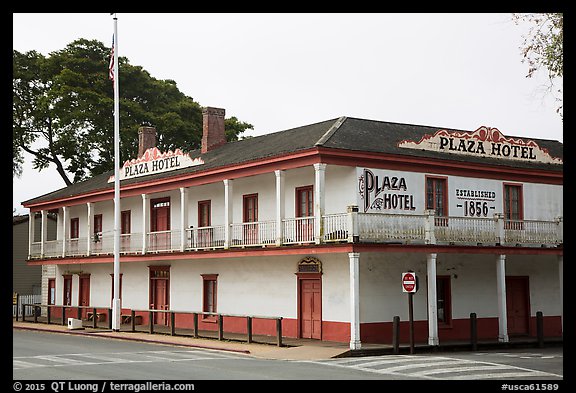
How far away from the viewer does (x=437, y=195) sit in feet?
89.4

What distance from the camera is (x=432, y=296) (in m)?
24.2

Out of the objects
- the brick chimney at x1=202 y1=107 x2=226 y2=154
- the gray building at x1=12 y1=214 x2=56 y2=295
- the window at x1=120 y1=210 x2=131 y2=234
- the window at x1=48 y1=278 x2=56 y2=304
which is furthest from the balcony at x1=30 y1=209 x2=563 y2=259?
the gray building at x1=12 y1=214 x2=56 y2=295

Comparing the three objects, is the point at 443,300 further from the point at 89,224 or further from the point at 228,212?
the point at 89,224

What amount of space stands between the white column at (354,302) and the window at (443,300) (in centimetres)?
494

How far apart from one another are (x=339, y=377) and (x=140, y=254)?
19.2m

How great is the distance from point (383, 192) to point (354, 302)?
15.5ft

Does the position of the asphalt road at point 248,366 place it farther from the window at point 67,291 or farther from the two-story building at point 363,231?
the window at point 67,291

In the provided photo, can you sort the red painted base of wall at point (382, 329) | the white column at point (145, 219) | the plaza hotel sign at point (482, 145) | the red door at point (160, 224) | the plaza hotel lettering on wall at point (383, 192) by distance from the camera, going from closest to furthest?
1. the red painted base of wall at point (382, 329)
2. the plaza hotel lettering on wall at point (383, 192)
3. the plaza hotel sign at point (482, 145)
4. the red door at point (160, 224)
5. the white column at point (145, 219)

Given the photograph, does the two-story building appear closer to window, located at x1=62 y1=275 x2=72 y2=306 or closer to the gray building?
window, located at x1=62 y1=275 x2=72 y2=306

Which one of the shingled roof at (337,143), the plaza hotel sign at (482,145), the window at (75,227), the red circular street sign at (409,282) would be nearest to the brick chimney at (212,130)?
the shingled roof at (337,143)

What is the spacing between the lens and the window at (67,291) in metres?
41.6

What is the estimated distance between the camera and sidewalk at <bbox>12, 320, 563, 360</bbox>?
2172 centimetres

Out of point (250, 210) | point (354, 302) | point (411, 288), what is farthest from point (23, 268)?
point (411, 288)
